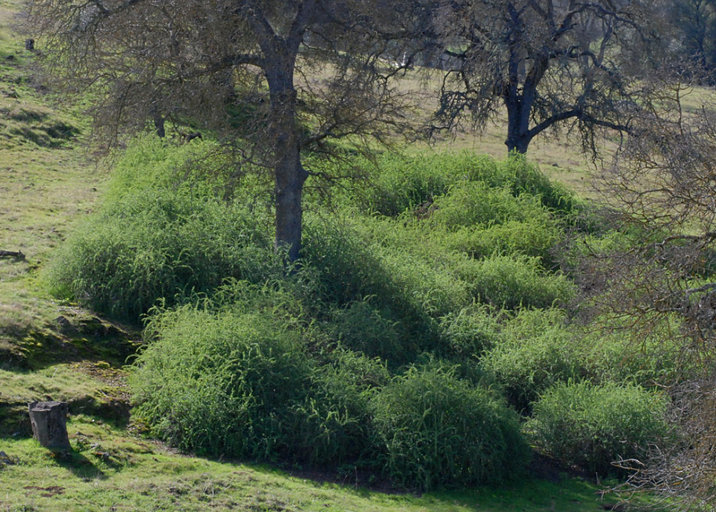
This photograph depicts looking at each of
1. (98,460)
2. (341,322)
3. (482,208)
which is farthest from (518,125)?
(98,460)

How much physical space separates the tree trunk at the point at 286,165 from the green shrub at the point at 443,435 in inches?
141

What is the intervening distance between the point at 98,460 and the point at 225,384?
1.89m

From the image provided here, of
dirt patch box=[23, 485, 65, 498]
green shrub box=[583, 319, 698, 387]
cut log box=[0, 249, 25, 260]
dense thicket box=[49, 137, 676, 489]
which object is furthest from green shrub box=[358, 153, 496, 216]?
dirt patch box=[23, 485, 65, 498]

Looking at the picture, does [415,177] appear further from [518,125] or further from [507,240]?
[518,125]

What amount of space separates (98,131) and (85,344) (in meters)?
3.01

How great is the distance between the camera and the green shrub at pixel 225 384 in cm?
822

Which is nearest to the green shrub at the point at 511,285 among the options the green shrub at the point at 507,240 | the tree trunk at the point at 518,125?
the green shrub at the point at 507,240

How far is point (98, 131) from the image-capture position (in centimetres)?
1099

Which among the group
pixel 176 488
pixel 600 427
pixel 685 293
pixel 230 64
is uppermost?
pixel 230 64

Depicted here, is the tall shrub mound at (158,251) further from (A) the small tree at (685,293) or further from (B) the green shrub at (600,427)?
(A) the small tree at (685,293)

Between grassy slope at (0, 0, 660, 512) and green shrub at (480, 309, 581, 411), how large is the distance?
71.4 inches

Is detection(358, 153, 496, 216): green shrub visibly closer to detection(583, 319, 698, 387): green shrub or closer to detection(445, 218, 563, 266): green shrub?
detection(445, 218, 563, 266): green shrub

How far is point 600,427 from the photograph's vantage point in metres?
9.02

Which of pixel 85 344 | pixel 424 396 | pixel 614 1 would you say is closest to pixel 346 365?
pixel 424 396
